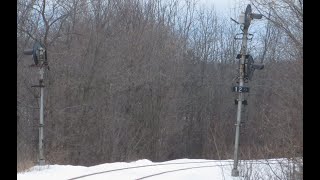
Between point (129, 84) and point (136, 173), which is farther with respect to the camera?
point (129, 84)

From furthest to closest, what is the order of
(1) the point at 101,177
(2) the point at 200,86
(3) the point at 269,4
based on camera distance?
1. (2) the point at 200,86
2. (3) the point at 269,4
3. (1) the point at 101,177

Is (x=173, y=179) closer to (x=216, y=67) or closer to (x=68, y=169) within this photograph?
(x=68, y=169)

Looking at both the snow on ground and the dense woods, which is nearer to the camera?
the snow on ground

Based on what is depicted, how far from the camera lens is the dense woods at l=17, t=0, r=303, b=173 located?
28516 millimetres

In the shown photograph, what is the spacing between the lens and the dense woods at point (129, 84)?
28516 mm

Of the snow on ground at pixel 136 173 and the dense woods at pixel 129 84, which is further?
the dense woods at pixel 129 84

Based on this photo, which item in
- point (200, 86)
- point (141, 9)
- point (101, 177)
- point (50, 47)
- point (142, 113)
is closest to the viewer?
point (101, 177)

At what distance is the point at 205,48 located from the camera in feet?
149

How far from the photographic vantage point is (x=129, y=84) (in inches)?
1346

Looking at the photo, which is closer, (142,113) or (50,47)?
(50,47)

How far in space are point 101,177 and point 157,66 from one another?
23.9 m
